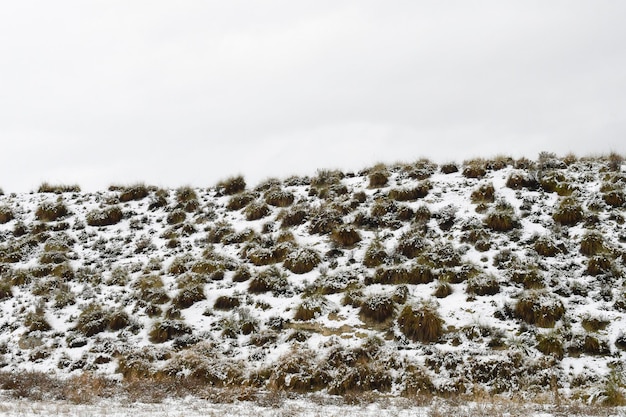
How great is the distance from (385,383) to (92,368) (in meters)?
7.03

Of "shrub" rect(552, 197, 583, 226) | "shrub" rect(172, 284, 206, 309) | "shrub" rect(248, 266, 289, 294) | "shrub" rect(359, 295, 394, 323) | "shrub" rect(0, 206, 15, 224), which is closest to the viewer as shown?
"shrub" rect(359, 295, 394, 323)

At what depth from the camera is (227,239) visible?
18.7 metres

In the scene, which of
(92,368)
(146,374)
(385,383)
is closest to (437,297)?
(385,383)

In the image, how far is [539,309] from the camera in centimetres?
1260

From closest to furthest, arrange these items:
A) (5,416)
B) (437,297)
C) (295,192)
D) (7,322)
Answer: (5,416)
(437,297)
(7,322)
(295,192)

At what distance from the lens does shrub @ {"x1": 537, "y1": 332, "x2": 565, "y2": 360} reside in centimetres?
1146

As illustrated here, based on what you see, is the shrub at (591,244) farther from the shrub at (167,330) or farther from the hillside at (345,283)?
the shrub at (167,330)

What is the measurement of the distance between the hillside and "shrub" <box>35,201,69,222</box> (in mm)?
78

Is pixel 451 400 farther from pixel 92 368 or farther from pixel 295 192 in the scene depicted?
pixel 295 192

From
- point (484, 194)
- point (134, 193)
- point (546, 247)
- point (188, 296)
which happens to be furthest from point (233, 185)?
point (546, 247)

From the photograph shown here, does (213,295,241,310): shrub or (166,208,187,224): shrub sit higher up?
(166,208,187,224): shrub

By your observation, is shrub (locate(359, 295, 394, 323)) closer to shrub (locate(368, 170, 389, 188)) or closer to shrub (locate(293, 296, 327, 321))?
shrub (locate(293, 296, 327, 321))

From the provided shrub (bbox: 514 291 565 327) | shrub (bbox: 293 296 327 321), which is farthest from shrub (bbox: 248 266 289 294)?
shrub (bbox: 514 291 565 327)

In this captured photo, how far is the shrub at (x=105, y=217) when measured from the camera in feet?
69.1
